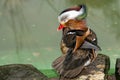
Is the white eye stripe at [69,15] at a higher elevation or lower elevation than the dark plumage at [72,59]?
higher

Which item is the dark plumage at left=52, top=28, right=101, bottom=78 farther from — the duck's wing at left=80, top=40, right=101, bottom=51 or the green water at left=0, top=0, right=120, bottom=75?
the green water at left=0, top=0, right=120, bottom=75

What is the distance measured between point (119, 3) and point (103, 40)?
0.61 m

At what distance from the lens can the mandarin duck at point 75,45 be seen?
1.88 m

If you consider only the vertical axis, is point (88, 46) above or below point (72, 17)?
below

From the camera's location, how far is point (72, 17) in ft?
6.20

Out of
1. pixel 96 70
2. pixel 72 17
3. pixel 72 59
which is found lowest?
pixel 96 70

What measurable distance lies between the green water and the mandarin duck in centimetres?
68

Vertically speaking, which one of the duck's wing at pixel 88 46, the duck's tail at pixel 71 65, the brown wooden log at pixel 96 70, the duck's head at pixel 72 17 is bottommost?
the brown wooden log at pixel 96 70

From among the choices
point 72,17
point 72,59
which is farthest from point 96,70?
point 72,17

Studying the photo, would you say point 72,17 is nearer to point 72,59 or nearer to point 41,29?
point 72,59

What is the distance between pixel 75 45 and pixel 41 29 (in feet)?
3.92

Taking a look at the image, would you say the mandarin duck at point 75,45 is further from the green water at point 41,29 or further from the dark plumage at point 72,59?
the green water at point 41,29

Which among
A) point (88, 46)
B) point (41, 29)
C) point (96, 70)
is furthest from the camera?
point (41, 29)

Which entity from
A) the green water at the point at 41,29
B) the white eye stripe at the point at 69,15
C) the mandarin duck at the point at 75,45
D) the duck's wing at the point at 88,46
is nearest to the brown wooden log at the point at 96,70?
the mandarin duck at the point at 75,45
